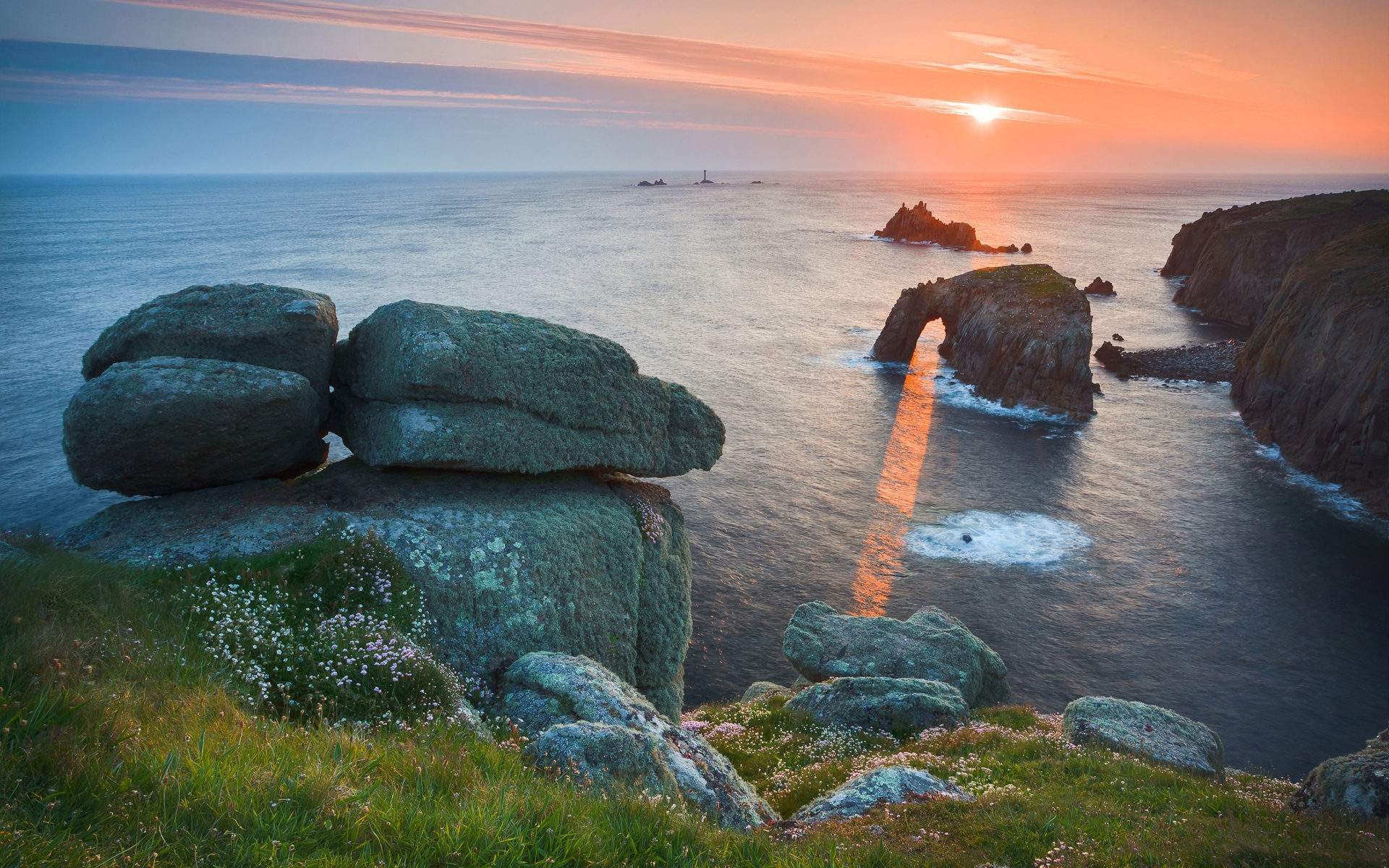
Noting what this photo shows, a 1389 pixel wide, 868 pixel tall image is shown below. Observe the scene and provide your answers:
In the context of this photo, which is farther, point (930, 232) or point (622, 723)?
point (930, 232)

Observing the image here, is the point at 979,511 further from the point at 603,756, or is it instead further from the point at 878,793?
the point at 603,756

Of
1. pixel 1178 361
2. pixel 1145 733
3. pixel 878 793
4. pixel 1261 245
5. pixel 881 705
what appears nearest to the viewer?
pixel 878 793

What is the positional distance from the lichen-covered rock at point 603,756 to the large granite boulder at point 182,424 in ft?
37.1

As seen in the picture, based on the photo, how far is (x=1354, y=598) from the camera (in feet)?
131

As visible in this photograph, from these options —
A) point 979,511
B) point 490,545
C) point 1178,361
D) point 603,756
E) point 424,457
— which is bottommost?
point 979,511

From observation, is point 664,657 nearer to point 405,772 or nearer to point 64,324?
point 405,772

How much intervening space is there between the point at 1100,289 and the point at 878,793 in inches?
5305

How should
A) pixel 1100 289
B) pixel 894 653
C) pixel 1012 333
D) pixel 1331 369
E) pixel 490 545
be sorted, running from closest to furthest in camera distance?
1. pixel 490 545
2. pixel 894 653
3. pixel 1331 369
4. pixel 1012 333
5. pixel 1100 289

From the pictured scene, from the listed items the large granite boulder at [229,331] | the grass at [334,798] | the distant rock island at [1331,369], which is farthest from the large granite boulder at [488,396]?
the distant rock island at [1331,369]

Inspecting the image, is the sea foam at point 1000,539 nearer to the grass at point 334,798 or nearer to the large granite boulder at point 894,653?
the large granite boulder at point 894,653

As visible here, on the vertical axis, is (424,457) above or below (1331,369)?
below

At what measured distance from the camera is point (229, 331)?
17812mm

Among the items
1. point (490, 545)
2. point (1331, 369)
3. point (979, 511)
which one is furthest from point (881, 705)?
point (1331, 369)

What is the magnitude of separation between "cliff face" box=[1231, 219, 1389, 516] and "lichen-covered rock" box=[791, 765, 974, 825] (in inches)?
2105
